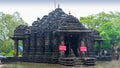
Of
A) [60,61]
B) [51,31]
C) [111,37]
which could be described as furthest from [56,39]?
[111,37]

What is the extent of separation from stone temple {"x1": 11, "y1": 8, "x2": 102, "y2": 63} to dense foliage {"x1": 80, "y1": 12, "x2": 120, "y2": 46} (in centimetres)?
573

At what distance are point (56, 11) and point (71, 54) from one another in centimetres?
744

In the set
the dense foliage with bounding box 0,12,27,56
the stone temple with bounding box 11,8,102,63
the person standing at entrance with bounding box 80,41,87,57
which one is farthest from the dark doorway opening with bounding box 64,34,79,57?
the dense foliage with bounding box 0,12,27,56

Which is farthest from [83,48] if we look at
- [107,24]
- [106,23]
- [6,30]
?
[6,30]

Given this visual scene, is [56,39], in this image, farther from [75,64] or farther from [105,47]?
[105,47]

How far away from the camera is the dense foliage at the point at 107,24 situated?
42.2 meters

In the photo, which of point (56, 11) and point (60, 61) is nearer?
point (60, 61)

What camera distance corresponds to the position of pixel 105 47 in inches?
1715

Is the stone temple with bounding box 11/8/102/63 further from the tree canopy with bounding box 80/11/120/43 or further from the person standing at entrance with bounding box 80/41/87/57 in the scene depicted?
the tree canopy with bounding box 80/11/120/43

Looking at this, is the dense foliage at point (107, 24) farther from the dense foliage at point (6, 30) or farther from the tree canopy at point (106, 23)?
the dense foliage at point (6, 30)

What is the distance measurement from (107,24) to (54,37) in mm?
14683

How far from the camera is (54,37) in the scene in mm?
31141

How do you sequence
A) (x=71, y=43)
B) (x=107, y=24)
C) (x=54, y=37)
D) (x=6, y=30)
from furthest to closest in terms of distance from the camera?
(x=6, y=30), (x=107, y=24), (x=71, y=43), (x=54, y=37)

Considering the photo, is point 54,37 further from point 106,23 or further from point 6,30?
point 6,30
